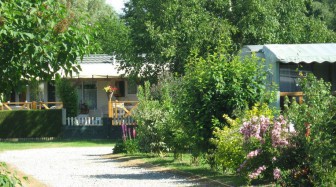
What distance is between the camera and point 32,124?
1350 inches

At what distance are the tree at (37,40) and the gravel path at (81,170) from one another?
282 inches

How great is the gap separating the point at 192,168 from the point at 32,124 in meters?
19.1

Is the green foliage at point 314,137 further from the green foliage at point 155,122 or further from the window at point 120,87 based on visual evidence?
the window at point 120,87

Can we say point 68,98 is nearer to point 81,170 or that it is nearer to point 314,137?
point 81,170

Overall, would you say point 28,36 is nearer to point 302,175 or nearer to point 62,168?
point 302,175

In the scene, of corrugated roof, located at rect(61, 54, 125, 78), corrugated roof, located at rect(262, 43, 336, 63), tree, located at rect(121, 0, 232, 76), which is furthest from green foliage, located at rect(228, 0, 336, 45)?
corrugated roof, located at rect(262, 43, 336, 63)

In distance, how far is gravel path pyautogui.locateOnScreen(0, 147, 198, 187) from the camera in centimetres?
1471

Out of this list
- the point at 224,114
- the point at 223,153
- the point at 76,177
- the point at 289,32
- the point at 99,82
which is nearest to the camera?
the point at 223,153

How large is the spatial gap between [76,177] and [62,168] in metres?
2.85

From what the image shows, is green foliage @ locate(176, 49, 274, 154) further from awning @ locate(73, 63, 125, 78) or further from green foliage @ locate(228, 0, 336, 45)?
awning @ locate(73, 63, 125, 78)

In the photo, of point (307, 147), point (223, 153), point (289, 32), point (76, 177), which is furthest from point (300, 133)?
point (289, 32)

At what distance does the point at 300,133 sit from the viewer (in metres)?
10.8

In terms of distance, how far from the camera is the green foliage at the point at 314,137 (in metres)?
10.1

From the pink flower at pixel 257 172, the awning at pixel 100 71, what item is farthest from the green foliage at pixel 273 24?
the pink flower at pixel 257 172
